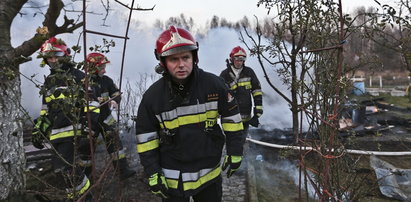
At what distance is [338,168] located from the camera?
8.38ft

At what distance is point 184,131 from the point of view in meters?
2.58

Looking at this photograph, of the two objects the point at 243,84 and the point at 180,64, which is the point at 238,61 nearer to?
the point at 243,84

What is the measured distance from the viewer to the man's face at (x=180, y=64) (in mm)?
2518

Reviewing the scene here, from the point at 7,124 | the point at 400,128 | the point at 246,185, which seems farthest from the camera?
the point at 400,128

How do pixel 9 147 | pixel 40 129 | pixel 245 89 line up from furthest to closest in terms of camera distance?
pixel 245 89 < pixel 9 147 < pixel 40 129

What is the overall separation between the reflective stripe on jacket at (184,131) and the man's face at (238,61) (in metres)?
3.31

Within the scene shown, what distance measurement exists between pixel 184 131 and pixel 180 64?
58 cm

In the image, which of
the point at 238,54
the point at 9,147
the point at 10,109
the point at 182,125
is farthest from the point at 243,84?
the point at 9,147

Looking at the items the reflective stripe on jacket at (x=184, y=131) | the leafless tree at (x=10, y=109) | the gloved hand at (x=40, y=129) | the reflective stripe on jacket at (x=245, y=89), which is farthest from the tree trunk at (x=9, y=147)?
the reflective stripe on jacket at (x=245, y=89)

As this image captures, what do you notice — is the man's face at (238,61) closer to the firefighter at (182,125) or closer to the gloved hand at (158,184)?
the firefighter at (182,125)

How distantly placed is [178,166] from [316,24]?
1725 mm

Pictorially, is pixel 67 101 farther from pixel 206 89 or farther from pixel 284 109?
pixel 284 109

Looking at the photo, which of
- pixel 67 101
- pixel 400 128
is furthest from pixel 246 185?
pixel 400 128

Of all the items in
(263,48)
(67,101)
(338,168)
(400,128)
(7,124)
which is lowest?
(400,128)
